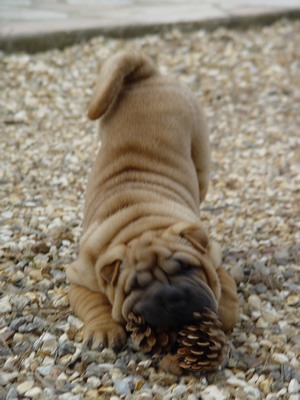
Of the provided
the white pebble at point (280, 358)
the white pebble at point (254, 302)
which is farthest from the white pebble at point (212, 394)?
the white pebble at point (254, 302)

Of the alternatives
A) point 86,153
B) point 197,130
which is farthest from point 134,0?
point 197,130

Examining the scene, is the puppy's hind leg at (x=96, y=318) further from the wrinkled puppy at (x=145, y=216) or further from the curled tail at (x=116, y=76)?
the curled tail at (x=116, y=76)

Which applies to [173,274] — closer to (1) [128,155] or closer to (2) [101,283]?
(2) [101,283]

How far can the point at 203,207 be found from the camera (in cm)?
509

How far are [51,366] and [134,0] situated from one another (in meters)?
6.02

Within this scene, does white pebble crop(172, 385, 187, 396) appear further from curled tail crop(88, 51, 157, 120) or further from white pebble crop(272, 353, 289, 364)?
curled tail crop(88, 51, 157, 120)

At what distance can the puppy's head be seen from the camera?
3.12 meters

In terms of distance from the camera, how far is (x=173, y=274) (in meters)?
3.20

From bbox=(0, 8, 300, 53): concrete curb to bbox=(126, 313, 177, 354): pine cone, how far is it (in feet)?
14.1

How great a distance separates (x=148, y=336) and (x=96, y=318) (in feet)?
1.24

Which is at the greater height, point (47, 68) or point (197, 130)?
point (197, 130)

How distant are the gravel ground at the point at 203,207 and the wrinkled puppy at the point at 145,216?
0.18 meters

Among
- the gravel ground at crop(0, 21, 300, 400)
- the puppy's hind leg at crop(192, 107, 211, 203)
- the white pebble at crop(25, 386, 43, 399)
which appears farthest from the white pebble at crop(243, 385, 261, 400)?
the puppy's hind leg at crop(192, 107, 211, 203)

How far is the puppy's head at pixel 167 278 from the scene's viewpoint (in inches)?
123
